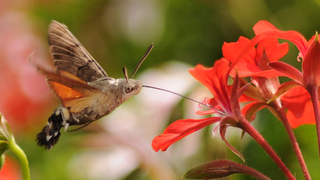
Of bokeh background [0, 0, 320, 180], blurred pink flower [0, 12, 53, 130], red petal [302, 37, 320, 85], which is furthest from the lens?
blurred pink flower [0, 12, 53, 130]

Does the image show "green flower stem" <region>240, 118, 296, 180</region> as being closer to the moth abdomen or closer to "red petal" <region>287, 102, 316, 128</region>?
"red petal" <region>287, 102, 316, 128</region>

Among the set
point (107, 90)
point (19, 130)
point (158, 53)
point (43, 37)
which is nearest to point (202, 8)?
point (158, 53)

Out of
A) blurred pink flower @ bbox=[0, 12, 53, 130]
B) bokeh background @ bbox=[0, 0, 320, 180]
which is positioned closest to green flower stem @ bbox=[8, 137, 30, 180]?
bokeh background @ bbox=[0, 0, 320, 180]

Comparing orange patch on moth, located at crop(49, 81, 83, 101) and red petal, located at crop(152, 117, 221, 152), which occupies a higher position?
orange patch on moth, located at crop(49, 81, 83, 101)

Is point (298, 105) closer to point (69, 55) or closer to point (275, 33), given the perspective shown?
point (275, 33)

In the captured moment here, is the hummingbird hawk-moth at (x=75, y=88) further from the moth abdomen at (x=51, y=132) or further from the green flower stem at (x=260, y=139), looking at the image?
the green flower stem at (x=260, y=139)

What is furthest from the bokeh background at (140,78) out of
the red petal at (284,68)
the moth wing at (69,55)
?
the red petal at (284,68)
